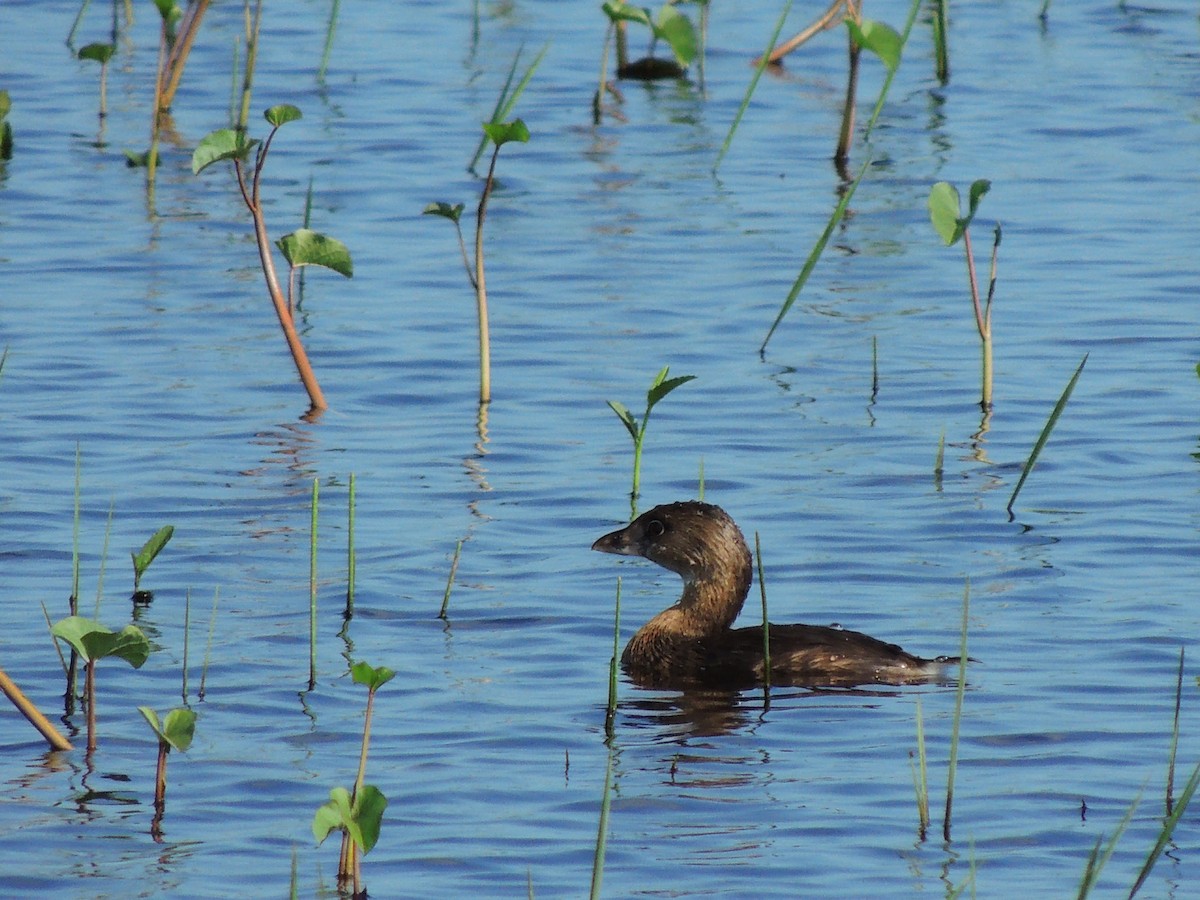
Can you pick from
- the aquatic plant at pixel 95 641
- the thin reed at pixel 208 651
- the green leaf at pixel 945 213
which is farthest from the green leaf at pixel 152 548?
the green leaf at pixel 945 213

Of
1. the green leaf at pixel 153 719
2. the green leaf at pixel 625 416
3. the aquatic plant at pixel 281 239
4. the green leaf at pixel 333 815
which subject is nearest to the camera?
the green leaf at pixel 333 815

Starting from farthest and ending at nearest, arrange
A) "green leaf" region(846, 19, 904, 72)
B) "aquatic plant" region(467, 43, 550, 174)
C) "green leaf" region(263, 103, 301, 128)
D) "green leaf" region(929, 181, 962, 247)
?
"green leaf" region(846, 19, 904, 72) → "aquatic plant" region(467, 43, 550, 174) → "green leaf" region(929, 181, 962, 247) → "green leaf" region(263, 103, 301, 128)

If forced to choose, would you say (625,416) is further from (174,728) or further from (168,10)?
(168,10)

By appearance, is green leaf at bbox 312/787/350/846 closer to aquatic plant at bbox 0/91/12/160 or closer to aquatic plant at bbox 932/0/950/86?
aquatic plant at bbox 0/91/12/160

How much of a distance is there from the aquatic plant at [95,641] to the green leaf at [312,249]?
3.31m

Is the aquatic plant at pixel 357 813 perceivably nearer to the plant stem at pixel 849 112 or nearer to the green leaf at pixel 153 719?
the green leaf at pixel 153 719

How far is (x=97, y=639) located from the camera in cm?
586

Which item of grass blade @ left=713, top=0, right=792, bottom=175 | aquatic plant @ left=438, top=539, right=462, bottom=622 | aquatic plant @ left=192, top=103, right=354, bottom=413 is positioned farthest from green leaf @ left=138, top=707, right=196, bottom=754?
grass blade @ left=713, top=0, right=792, bottom=175

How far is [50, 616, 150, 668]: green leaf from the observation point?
583cm

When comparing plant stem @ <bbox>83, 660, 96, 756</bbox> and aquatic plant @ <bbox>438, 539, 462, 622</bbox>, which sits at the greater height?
plant stem @ <bbox>83, 660, 96, 756</bbox>

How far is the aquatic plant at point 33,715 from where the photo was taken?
563 centimetres

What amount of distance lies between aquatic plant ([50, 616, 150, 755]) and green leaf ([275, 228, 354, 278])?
3310mm

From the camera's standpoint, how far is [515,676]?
23.6ft

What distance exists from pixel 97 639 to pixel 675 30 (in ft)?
30.6
